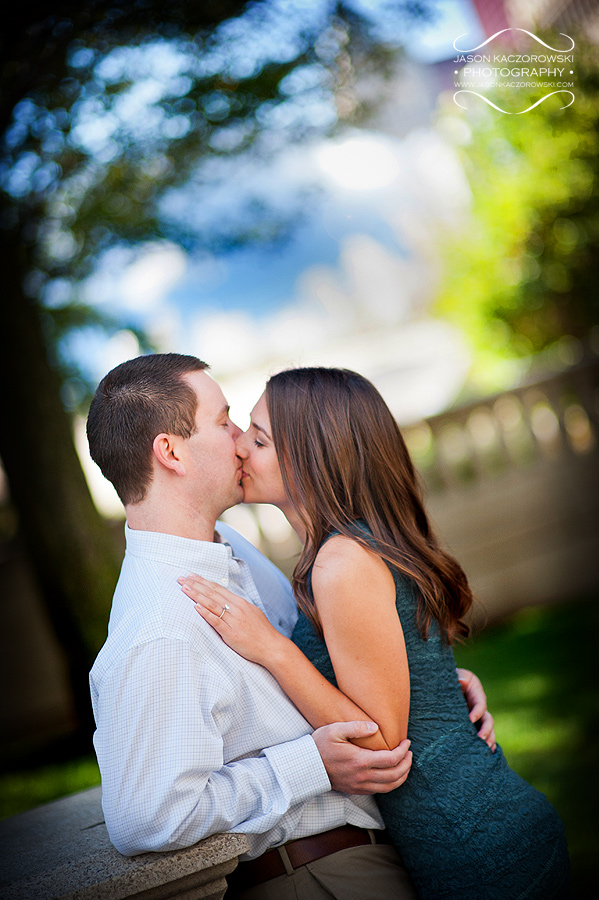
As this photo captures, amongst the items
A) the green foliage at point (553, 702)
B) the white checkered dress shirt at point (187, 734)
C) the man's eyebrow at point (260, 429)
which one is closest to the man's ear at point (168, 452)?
the white checkered dress shirt at point (187, 734)

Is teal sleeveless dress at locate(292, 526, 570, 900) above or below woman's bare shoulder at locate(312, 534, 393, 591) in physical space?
below

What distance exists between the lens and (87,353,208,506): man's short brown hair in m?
2.29

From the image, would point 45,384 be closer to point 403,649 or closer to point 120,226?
point 120,226

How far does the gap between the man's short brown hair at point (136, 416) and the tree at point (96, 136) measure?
14.5 ft

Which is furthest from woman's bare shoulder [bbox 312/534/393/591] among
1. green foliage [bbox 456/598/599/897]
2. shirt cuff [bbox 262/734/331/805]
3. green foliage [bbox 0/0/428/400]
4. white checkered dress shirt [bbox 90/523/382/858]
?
green foliage [bbox 0/0/428/400]

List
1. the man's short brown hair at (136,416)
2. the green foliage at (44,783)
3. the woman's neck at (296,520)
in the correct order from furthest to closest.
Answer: the green foliage at (44,783) → the woman's neck at (296,520) → the man's short brown hair at (136,416)

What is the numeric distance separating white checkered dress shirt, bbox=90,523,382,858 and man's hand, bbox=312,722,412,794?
0.04 m

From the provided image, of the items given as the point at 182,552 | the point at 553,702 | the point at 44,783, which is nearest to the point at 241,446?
the point at 182,552

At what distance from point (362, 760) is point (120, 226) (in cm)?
637

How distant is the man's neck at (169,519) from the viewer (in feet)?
7.43

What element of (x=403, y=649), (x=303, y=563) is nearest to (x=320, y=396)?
(x=303, y=563)

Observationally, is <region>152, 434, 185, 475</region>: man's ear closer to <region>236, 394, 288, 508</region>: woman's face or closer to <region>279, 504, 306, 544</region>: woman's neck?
<region>236, 394, 288, 508</region>: woman's face

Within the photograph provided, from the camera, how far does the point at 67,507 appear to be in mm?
6551

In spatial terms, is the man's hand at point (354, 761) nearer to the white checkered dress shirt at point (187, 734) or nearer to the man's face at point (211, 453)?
the white checkered dress shirt at point (187, 734)
